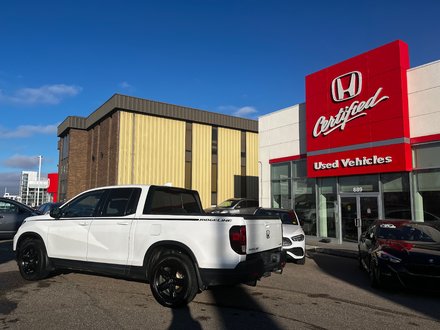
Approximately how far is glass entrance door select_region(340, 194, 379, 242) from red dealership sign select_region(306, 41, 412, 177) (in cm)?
110

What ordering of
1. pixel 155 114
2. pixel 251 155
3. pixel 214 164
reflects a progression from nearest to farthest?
1. pixel 155 114
2. pixel 214 164
3. pixel 251 155

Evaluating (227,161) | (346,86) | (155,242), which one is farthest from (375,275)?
(227,161)

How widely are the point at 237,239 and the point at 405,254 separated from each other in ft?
11.3

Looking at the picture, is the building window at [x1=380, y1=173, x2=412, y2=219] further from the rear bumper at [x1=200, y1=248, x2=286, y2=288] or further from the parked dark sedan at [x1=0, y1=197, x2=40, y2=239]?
the parked dark sedan at [x1=0, y1=197, x2=40, y2=239]

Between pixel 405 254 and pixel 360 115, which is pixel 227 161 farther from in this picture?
pixel 405 254

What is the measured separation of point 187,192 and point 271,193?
1289 cm

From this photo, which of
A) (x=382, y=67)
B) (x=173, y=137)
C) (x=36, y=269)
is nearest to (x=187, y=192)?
(x=36, y=269)

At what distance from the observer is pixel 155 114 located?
28047 millimetres

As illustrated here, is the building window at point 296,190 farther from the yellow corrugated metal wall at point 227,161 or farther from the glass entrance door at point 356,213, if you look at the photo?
the yellow corrugated metal wall at point 227,161

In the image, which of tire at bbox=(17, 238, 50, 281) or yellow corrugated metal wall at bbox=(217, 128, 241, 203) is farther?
yellow corrugated metal wall at bbox=(217, 128, 241, 203)

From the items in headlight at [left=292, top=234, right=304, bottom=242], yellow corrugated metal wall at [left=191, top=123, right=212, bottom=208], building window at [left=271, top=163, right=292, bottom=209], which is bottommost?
headlight at [left=292, top=234, right=304, bottom=242]

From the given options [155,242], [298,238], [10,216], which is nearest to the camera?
[155,242]

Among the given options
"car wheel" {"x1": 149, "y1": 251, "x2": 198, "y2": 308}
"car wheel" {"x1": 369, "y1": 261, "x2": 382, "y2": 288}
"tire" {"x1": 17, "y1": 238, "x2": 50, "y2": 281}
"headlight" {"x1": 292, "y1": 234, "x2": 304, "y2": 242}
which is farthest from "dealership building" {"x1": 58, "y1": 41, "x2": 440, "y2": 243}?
"tire" {"x1": 17, "y1": 238, "x2": 50, "y2": 281}

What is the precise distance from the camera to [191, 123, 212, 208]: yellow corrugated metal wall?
98.4 ft
